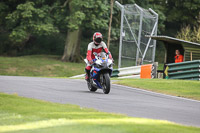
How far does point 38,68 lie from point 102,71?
979 inches

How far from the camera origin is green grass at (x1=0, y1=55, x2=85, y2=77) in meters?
37.6

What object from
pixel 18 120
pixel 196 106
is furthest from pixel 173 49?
pixel 18 120

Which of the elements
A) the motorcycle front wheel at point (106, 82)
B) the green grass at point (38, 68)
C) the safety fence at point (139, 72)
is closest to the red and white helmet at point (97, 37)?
the motorcycle front wheel at point (106, 82)

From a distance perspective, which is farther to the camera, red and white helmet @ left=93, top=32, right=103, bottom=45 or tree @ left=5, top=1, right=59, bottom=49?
tree @ left=5, top=1, right=59, bottom=49

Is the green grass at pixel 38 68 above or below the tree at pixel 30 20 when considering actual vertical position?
below

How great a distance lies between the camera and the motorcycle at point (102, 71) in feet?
48.0

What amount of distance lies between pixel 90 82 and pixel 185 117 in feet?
19.8

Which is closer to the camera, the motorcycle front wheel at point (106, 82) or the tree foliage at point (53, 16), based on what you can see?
the motorcycle front wheel at point (106, 82)

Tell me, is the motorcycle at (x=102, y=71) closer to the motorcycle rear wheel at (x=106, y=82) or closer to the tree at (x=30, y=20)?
the motorcycle rear wheel at (x=106, y=82)

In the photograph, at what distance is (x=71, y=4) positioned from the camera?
130 ft

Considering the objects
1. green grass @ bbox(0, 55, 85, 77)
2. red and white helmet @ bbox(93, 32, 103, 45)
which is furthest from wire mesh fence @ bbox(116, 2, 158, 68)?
green grass @ bbox(0, 55, 85, 77)

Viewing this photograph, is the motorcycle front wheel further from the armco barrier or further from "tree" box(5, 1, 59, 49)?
"tree" box(5, 1, 59, 49)

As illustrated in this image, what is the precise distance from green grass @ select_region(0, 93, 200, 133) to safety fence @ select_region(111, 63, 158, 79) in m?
14.3

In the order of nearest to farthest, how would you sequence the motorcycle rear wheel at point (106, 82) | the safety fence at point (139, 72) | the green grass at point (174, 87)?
the motorcycle rear wheel at point (106, 82) < the green grass at point (174, 87) < the safety fence at point (139, 72)
